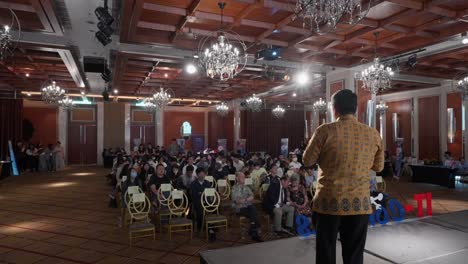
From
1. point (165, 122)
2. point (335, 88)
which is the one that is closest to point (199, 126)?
point (165, 122)

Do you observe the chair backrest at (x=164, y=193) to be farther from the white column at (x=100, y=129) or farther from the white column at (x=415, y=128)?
the white column at (x=100, y=129)

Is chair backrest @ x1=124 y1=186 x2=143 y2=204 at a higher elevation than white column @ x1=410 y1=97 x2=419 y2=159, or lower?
lower

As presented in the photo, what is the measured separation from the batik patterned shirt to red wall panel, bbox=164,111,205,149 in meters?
19.6

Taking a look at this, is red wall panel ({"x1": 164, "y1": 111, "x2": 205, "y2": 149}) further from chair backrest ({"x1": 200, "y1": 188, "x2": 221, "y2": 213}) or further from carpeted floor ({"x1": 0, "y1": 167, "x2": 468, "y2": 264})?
chair backrest ({"x1": 200, "y1": 188, "x2": 221, "y2": 213})

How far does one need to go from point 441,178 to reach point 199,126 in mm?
14994

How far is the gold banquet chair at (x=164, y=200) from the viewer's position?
18.5 ft

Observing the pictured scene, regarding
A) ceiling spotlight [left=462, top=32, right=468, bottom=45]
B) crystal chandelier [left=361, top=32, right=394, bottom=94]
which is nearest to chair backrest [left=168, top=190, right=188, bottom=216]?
crystal chandelier [left=361, top=32, right=394, bottom=94]

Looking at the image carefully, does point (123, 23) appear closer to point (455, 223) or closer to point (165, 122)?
point (455, 223)

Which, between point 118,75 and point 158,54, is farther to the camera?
point 118,75

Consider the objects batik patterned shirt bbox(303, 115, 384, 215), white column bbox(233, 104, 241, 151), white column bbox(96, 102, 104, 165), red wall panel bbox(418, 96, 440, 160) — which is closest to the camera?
batik patterned shirt bbox(303, 115, 384, 215)

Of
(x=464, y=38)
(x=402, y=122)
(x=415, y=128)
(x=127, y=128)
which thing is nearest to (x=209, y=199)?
(x=464, y=38)

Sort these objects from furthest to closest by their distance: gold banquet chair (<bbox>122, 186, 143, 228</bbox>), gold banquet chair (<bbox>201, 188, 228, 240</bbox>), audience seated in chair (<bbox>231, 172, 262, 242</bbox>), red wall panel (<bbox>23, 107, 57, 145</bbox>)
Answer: red wall panel (<bbox>23, 107, 57, 145</bbox>) < gold banquet chair (<bbox>122, 186, 143, 228</bbox>) < audience seated in chair (<bbox>231, 172, 262, 242</bbox>) < gold banquet chair (<bbox>201, 188, 228, 240</bbox>)

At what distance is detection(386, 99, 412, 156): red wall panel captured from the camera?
50.2 feet

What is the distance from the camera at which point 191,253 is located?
15.2 ft
